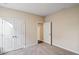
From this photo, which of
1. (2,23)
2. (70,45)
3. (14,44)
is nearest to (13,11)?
(2,23)

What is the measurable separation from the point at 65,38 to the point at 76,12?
1180mm

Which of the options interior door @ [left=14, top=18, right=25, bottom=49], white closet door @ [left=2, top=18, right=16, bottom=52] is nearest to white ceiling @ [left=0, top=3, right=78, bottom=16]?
interior door @ [left=14, top=18, right=25, bottom=49]

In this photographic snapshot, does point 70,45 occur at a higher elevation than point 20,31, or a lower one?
lower

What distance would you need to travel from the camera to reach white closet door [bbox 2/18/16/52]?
2.60 metres

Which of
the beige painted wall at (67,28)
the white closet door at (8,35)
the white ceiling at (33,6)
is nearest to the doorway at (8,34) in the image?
the white closet door at (8,35)

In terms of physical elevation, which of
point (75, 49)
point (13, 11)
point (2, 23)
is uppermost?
point (13, 11)

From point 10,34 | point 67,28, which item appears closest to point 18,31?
point 10,34

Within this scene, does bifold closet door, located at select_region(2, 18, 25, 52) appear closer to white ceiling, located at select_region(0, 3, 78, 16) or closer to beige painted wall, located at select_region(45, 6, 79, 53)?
white ceiling, located at select_region(0, 3, 78, 16)

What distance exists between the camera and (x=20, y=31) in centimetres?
309

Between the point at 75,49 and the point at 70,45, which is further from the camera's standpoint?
the point at 70,45

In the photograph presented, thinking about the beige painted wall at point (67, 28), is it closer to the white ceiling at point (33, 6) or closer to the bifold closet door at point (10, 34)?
the white ceiling at point (33, 6)

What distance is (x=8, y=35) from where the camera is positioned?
8.69 feet

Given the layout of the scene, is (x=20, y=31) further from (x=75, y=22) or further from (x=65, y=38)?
(x=75, y=22)

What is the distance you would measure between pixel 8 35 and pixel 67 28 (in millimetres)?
2387
